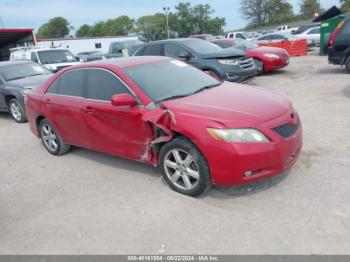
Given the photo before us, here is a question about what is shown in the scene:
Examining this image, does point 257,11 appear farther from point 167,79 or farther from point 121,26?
point 167,79

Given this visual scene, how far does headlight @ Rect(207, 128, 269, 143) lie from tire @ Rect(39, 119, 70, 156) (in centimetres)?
316

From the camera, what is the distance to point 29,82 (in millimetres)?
8797

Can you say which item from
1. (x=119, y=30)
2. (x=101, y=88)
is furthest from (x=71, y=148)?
(x=119, y=30)

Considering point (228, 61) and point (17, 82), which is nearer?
point (17, 82)

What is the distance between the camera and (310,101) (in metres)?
7.88

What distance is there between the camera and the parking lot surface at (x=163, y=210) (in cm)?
315

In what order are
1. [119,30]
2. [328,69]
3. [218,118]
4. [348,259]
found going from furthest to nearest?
[119,30], [328,69], [218,118], [348,259]

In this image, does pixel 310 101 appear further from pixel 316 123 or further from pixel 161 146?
pixel 161 146

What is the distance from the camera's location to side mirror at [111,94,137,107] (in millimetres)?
4016

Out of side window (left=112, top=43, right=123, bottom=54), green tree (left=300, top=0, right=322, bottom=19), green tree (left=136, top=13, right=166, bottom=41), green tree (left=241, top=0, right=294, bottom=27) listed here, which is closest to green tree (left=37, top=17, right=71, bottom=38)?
green tree (left=136, top=13, right=166, bottom=41)

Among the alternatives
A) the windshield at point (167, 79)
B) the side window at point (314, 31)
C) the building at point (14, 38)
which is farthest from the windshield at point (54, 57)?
the side window at point (314, 31)

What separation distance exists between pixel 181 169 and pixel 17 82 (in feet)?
22.2

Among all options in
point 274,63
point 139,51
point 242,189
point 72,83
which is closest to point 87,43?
point 139,51

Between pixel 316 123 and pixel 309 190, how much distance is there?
8.73ft
